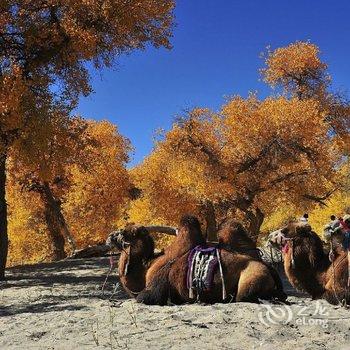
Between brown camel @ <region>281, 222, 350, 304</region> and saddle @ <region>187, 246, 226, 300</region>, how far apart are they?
1.34 m

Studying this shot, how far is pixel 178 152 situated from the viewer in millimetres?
28656

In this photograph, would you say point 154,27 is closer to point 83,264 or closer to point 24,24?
point 24,24

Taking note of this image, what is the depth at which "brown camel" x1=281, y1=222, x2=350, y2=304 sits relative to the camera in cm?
785

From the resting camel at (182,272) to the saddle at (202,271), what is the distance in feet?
0.19

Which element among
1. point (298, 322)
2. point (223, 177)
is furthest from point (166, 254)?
point (223, 177)

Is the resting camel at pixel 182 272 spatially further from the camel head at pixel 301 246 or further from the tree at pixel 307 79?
the tree at pixel 307 79

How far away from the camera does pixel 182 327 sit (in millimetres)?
6398

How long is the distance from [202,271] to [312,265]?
74.7 inches

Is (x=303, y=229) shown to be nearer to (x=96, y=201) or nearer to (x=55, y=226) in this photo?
(x=55, y=226)

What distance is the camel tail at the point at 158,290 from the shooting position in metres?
8.19

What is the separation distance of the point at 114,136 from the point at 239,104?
2311 cm

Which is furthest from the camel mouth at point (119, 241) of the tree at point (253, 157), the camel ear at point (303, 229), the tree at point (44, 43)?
the tree at point (253, 157)

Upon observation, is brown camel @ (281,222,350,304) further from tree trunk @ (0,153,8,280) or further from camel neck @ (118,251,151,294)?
tree trunk @ (0,153,8,280)

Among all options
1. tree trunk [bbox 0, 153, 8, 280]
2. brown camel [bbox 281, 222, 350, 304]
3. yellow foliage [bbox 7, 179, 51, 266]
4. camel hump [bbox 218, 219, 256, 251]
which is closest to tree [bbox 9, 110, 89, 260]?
tree trunk [bbox 0, 153, 8, 280]
